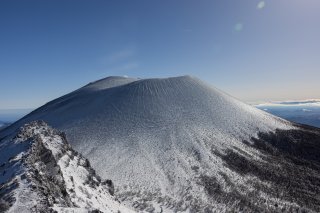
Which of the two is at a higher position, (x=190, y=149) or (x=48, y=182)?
(x=48, y=182)

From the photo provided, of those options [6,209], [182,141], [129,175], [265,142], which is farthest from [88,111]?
[6,209]

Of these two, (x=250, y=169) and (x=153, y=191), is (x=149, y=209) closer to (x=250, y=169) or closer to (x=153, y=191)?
(x=153, y=191)

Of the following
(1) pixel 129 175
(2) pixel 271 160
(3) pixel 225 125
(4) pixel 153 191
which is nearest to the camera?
(4) pixel 153 191

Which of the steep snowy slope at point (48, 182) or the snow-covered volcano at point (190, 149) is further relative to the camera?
the snow-covered volcano at point (190, 149)

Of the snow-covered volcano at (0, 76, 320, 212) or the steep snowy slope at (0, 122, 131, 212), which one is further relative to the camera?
the snow-covered volcano at (0, 76, 320, 212)
